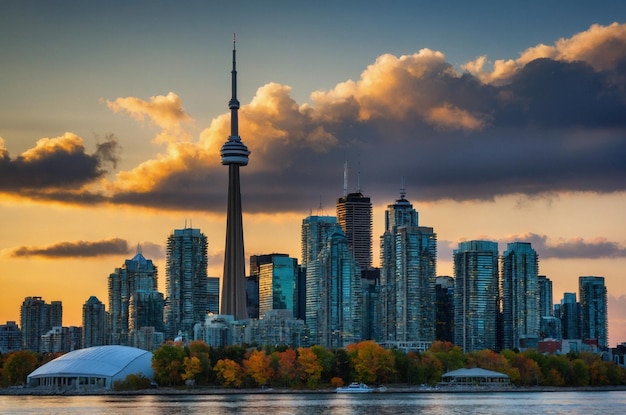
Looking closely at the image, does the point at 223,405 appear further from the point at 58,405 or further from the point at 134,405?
the point at 58,405

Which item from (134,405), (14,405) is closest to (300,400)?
(134,405)

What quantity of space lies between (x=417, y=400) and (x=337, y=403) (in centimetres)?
1438

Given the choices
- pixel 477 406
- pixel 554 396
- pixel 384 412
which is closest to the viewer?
pixel 384 412

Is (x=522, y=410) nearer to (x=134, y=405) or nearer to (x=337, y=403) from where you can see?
(x=337, y=403)

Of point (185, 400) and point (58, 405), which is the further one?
point (185, 400)

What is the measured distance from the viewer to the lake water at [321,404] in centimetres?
14912

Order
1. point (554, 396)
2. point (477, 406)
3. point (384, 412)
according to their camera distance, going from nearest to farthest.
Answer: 1. point (384, 412)
2. point (477, 406)
3. point (554, 396)

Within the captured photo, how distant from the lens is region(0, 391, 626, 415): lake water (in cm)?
14912

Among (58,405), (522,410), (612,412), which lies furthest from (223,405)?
(612,412)

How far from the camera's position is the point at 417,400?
178 m

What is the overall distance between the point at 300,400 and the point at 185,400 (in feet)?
56.5

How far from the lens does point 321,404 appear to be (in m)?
166

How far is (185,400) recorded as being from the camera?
18488 centimetres

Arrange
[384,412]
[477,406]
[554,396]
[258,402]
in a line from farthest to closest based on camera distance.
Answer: [554,396], [258,402], [477,406], [384,412]
